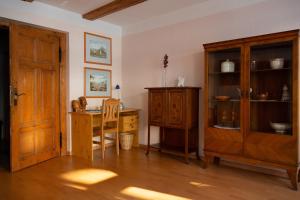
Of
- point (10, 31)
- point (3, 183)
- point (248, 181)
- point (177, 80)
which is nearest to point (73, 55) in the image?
point (10, 31)

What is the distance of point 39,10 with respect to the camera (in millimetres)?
3678

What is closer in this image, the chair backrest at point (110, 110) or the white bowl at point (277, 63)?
the white bowl at point (277, 63)

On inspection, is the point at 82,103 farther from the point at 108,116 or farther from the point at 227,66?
the point at 227,66

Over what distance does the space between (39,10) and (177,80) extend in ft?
8.02

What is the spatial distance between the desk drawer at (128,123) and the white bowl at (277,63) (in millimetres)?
2554

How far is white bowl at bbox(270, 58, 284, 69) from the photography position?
113 inches

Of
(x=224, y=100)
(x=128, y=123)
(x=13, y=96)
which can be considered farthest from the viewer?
(x=128, y=123)

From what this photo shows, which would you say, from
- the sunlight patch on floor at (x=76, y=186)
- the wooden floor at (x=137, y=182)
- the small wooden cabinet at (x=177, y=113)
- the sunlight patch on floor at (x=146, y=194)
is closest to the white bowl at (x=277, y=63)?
the small wooden cabinet at (x=177, y=113)

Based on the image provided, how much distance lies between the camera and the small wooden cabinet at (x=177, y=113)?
3.59 m

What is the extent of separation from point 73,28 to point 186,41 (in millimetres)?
1966

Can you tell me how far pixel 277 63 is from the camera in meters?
2.90

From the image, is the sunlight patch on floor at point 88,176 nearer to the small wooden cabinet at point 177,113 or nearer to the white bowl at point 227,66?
the small wooden cabinet at point 177,113

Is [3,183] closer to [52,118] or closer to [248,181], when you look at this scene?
[52,118]

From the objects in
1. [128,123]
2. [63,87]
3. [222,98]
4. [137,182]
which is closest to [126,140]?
[128,123]
